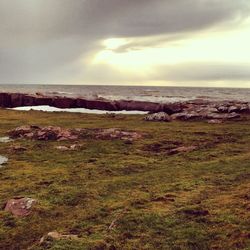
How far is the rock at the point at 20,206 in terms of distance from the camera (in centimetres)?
1970

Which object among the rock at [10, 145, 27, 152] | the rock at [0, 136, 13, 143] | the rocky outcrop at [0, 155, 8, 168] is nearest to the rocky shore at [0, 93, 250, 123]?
the rock at [0, 136, 13, 143]

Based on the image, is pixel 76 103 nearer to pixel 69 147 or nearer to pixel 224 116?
pixel 224 116

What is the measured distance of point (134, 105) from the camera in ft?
281

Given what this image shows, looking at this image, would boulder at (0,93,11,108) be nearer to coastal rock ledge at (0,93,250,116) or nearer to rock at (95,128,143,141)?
coastal rock ledge at (0,93,250,116)

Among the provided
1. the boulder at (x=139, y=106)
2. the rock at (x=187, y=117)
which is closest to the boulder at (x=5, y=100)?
the boulder at (x=139, y=106)

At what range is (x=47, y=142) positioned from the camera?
129 feet

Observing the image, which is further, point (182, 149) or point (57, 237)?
point (182, 149)

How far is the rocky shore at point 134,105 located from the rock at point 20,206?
139ft

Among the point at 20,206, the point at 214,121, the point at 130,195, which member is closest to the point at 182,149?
the point at 130,195

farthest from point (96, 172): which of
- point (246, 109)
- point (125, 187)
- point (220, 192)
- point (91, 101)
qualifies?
point (91, 101)

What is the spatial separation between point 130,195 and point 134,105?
6460 centimetres

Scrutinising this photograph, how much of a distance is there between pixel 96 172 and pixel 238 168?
9.19 m

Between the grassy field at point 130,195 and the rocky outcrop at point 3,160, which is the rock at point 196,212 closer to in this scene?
the grassy field at point 130,195

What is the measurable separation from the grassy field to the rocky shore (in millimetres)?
27873
